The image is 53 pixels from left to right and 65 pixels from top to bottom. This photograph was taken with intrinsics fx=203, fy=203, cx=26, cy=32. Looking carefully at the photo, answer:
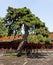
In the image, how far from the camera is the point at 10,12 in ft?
104

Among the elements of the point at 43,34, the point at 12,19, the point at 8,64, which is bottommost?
the point at 8,64

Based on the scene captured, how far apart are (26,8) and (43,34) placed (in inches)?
210

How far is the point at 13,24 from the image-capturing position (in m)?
31.2

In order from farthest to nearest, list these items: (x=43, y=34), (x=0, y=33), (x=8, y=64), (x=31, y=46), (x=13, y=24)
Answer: (x=0, y=33) → (x=31, y=46) → (x=13, y=24) → (x=43, y=34) → (x=8, y=64)

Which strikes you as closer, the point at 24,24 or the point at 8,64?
the point at 8,64

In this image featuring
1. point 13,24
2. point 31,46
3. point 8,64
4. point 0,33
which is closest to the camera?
point 8,64

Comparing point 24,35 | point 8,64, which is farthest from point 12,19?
point 8,64

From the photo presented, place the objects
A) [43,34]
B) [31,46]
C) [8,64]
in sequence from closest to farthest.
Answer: [8,64], [43,34], [31,46]

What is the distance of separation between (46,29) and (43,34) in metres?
1.53

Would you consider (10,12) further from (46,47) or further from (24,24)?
(46,47)

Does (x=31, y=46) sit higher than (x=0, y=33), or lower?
lower

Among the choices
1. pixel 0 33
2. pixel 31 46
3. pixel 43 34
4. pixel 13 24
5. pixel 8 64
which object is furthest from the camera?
pixel 0 33

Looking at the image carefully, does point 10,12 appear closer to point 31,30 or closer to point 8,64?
point 31,30

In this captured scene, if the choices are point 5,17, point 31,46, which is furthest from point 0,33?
point 5,17
